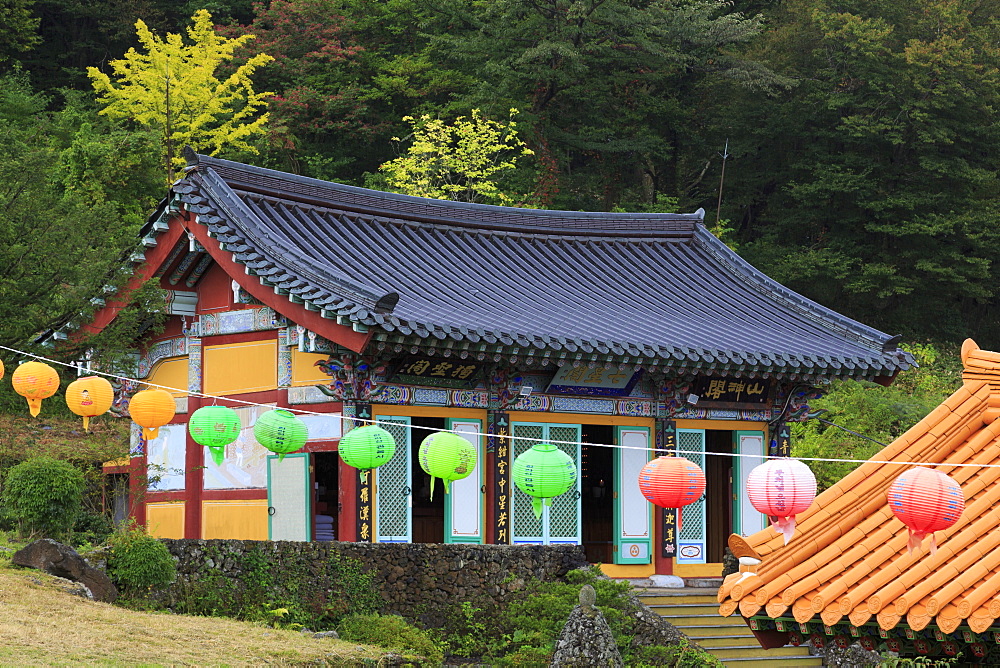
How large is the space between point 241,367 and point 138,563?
5516 millimetres

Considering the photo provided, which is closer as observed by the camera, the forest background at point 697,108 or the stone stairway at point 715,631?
A: the stone stairway at point 715,631

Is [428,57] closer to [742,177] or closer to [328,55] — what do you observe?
[328,55]

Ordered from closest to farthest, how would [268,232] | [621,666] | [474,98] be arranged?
[621,666]
[268,232]
[474,98]

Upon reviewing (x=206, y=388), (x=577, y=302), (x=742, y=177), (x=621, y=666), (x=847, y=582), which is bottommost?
(x=621, y=666)

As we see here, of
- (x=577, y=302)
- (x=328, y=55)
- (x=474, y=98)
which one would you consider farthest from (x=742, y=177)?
(x=577, y=302)

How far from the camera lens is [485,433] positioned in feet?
64.7

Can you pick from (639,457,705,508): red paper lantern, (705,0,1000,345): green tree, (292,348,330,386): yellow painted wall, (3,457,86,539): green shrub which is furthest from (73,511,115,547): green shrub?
(705,0,1000,345): green tree

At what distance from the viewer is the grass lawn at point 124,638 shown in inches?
476

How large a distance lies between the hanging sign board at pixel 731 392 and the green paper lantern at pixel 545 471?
5.43 metres

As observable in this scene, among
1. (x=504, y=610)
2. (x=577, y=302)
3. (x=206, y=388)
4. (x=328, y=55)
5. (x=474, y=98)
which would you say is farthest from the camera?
(x=328, y=55)

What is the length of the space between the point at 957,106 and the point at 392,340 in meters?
26.8

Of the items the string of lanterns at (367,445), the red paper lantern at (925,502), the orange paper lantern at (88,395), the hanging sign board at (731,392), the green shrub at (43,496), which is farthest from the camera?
the hanging sign board at (731,392)

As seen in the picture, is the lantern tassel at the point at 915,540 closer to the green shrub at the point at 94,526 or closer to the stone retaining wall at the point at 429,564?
the stone retaining wall at the point at 429,564

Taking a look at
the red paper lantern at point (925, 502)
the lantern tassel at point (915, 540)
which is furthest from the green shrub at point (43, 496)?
the lantern tassel at point (915, 540)
